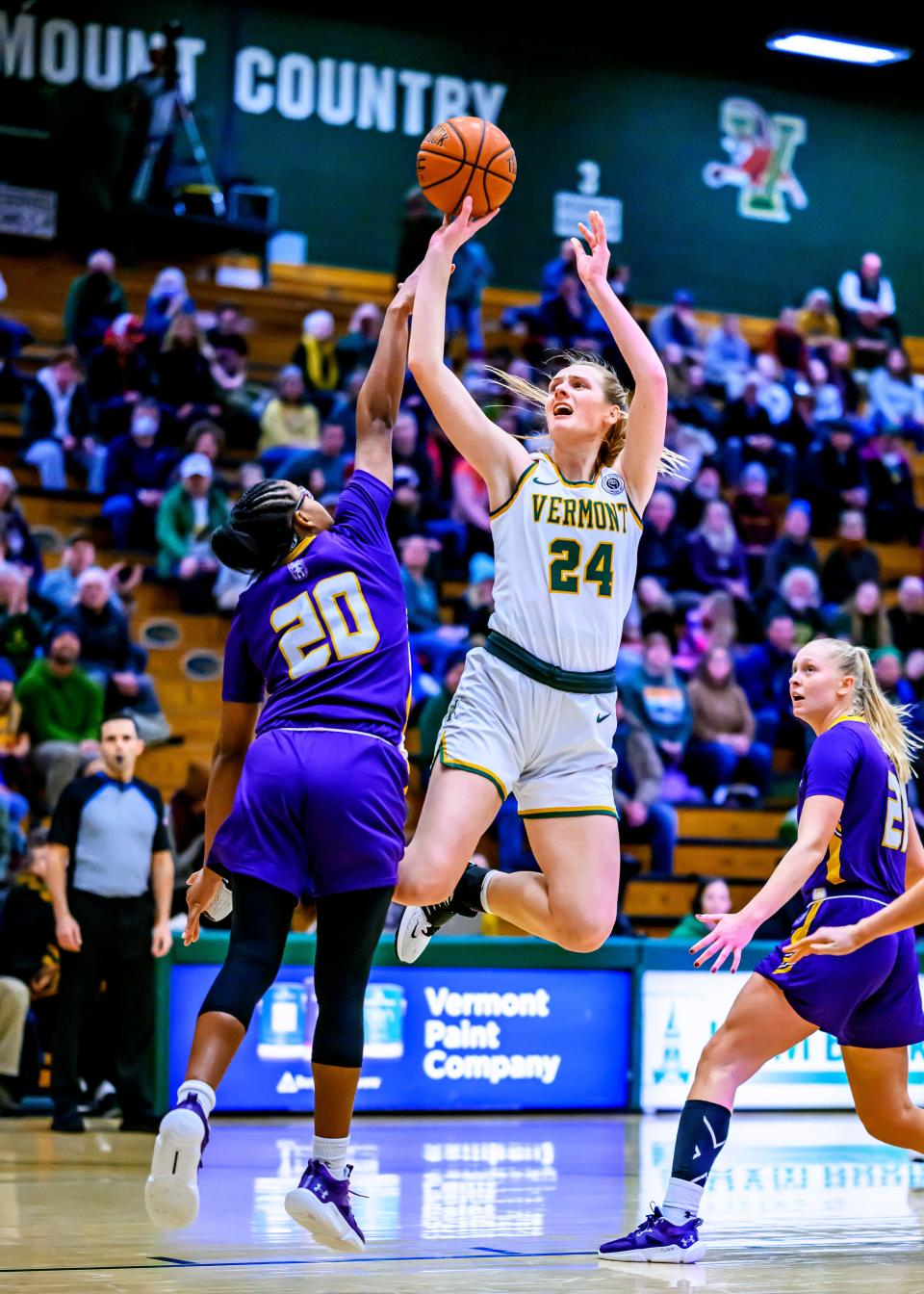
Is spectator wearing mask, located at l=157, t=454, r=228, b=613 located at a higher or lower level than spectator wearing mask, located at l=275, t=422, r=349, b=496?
lower

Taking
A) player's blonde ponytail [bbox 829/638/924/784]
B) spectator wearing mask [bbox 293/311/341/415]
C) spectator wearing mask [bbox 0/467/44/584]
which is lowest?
player's blonde ponytail [bbox 829/638/924/784]

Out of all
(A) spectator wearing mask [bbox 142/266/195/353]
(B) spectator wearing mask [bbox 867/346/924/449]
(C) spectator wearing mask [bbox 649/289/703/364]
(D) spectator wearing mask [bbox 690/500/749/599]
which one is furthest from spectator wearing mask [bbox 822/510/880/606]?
(A) spectator wearing mask [bbox 142/266/195/353]

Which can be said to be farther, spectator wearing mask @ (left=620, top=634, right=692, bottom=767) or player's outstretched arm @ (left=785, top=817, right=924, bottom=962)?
spectator wearing mask @ (left=620, top=634, right=692, bottom=767)

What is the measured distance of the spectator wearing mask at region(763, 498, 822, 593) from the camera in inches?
673

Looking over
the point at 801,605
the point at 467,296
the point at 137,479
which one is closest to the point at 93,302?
the point at 137,479

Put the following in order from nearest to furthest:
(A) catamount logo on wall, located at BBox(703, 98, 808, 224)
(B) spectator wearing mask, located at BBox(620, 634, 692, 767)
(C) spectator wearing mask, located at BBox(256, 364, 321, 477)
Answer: (B) spectator wearing mask, located at BBox(620, 634, 692, 767) < (C) spectator wearing mask, located at BBox(256, 364, 321, 477) < (A) catamount logo on wall, located at BBox(703, 98, 808, 224)

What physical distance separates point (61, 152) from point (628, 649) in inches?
362

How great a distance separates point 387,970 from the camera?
33.4 feet

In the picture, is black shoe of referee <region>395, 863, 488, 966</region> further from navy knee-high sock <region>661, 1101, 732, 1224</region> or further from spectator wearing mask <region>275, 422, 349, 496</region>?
spectator wearing mask <region>275, 422, 349, 496</region>

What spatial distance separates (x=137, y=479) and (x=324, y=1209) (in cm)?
1143

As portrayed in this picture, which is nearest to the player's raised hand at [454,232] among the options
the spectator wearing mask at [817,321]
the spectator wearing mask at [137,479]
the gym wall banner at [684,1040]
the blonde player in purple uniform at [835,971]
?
the blonde player in purple uniform at [835,971]

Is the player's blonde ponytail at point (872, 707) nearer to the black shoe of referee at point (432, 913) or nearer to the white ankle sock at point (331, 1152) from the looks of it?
the black shoe of referee at point (432, 913)

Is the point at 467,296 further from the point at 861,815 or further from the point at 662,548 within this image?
the point at 861,815

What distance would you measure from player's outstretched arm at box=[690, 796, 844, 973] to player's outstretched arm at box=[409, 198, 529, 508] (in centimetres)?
142
